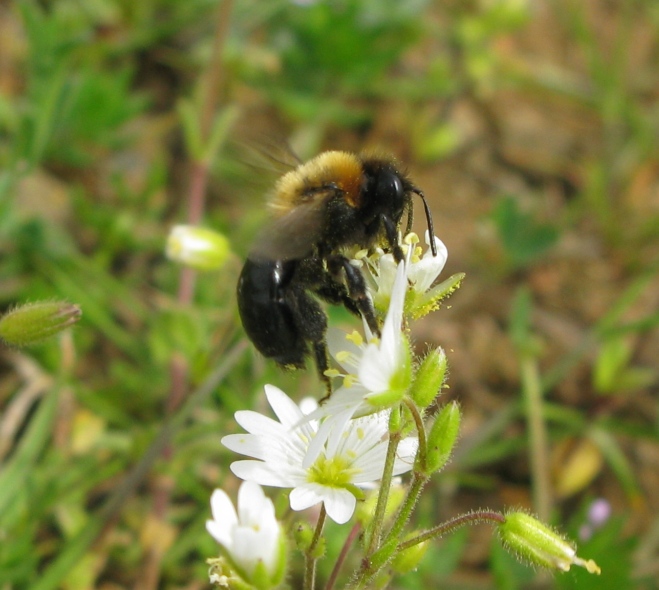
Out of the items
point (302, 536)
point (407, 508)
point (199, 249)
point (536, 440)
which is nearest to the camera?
point (407, 508)

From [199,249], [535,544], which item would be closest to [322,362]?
[535,544]

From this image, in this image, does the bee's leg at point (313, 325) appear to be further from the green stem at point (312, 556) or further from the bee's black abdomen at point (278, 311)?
the green stem at point (312, 556)

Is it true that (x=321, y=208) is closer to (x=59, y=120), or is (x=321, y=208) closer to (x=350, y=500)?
(x=350, y=500)

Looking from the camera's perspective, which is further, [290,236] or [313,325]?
[313,325]

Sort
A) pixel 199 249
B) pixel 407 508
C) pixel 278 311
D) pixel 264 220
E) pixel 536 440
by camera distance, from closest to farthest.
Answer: pixel 407 508
pixel 278 311
pixel 264 220
pixel 199 249
pixel 536 440

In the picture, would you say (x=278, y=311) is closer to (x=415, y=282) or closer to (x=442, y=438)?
(x=415, y=282)

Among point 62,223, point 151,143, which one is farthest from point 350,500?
point 151,143
